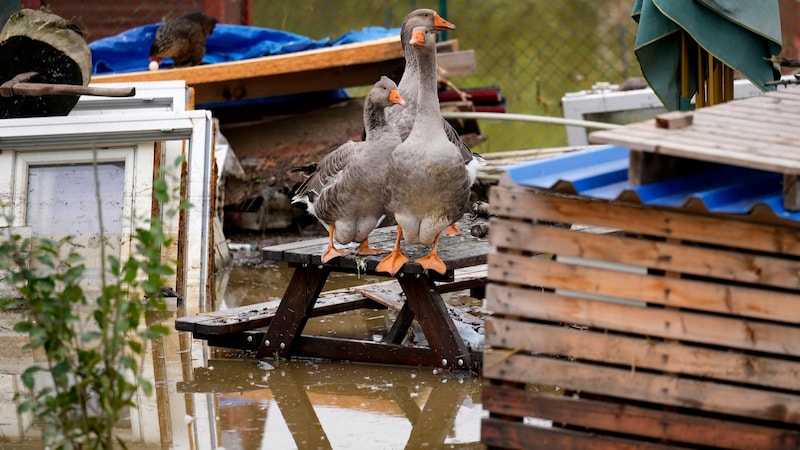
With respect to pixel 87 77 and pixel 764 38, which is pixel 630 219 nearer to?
pixel 764 38

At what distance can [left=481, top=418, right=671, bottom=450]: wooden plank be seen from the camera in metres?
3.68

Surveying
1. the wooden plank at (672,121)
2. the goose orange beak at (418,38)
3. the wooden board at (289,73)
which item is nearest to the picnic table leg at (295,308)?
the goose orange beak at (418,38)

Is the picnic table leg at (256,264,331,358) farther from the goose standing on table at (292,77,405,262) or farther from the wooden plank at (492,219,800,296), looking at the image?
the wooden plank at (492,219,800,296)

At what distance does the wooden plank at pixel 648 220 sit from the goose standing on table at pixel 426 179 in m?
1.52

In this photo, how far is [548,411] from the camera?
371 centimetres

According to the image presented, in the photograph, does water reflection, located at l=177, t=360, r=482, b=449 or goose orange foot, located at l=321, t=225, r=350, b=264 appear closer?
water reflection, located at l=177, t=360, r=482, b=449

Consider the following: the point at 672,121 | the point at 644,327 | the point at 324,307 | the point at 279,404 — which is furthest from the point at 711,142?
the point at 324,307

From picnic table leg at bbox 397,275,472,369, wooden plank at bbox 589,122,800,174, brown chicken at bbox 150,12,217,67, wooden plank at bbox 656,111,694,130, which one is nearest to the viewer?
wooden plank at bbox 589,122,800,174

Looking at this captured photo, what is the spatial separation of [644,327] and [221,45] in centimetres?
817

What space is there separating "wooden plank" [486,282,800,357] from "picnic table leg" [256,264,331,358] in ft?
6.84

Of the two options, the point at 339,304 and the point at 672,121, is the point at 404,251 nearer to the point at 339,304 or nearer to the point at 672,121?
the point at 339,304

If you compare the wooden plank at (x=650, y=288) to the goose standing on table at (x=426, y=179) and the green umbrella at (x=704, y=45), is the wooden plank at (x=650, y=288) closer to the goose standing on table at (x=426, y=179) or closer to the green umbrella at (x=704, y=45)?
the goose standing on table at (x=426, y=179)

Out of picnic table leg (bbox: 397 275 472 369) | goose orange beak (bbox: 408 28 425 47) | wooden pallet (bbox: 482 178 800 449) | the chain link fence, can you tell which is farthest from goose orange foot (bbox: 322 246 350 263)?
the chain link fence

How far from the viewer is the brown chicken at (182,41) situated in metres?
9.95
